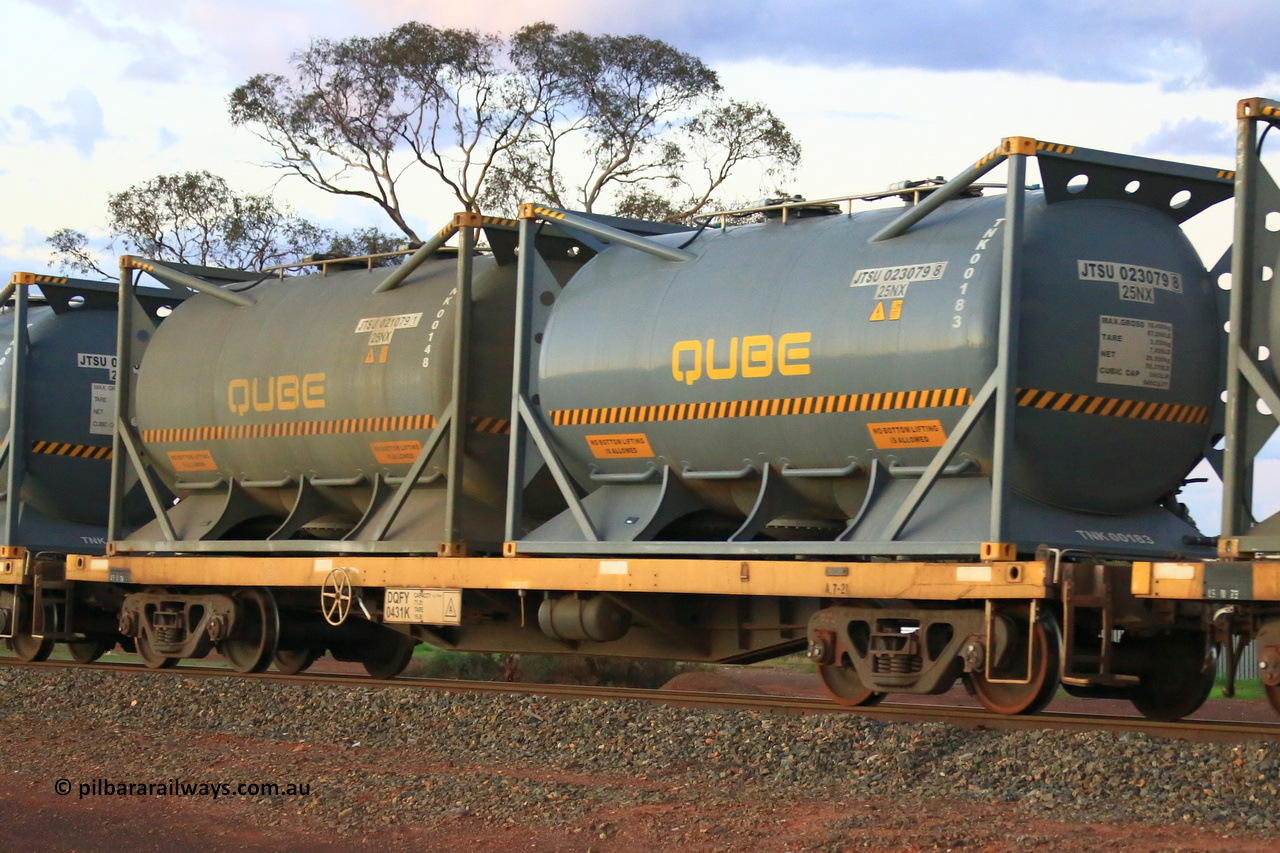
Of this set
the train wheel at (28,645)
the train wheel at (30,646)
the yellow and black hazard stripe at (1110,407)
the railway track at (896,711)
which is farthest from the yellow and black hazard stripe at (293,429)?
the yellow and black hazard stripe at (1110,407)

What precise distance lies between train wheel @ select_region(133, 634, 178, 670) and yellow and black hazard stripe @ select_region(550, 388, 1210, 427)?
6937 mm

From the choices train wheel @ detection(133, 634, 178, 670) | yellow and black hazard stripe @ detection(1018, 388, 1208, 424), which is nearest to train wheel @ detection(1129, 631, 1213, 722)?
yellow and black hazard stripe @ detection(1018, 388, 1208, 424)

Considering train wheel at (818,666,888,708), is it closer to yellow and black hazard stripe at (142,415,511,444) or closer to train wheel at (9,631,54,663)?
yellow and black hazard stripe at (142,415,511,444)

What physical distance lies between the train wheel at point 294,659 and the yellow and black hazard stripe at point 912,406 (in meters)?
6.51

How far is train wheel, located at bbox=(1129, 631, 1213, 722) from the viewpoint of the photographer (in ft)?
36.2

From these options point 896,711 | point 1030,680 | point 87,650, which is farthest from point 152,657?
point 1030,680

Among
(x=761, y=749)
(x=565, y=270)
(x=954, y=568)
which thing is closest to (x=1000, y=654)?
(x=954, y=568)

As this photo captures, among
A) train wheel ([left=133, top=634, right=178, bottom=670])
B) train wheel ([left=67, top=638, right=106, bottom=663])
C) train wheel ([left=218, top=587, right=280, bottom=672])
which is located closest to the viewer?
train wheel ([left=218, top=587, right=280, bottom=672])

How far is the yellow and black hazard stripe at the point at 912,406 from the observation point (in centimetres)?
1027

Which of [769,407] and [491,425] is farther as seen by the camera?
[491,425]

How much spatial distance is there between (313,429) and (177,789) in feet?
20.5

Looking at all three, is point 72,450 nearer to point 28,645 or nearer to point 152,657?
point 28,645

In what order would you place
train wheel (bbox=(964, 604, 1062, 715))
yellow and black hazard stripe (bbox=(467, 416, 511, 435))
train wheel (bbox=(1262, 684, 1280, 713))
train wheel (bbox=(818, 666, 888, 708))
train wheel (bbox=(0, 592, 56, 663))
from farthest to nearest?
train wheel (bbox=(0, 592, 56, 663)) < yellow and black hazard stripe (bbox=(467, 416, 511, 435)) < train wheel (bbox=(818, 666, 888, 708)) < train wheel (bbox=(964, 604, 1062, 715)) < train wheel (bbox=(1262, 684, 1280, 713))

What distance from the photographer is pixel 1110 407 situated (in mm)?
10391
